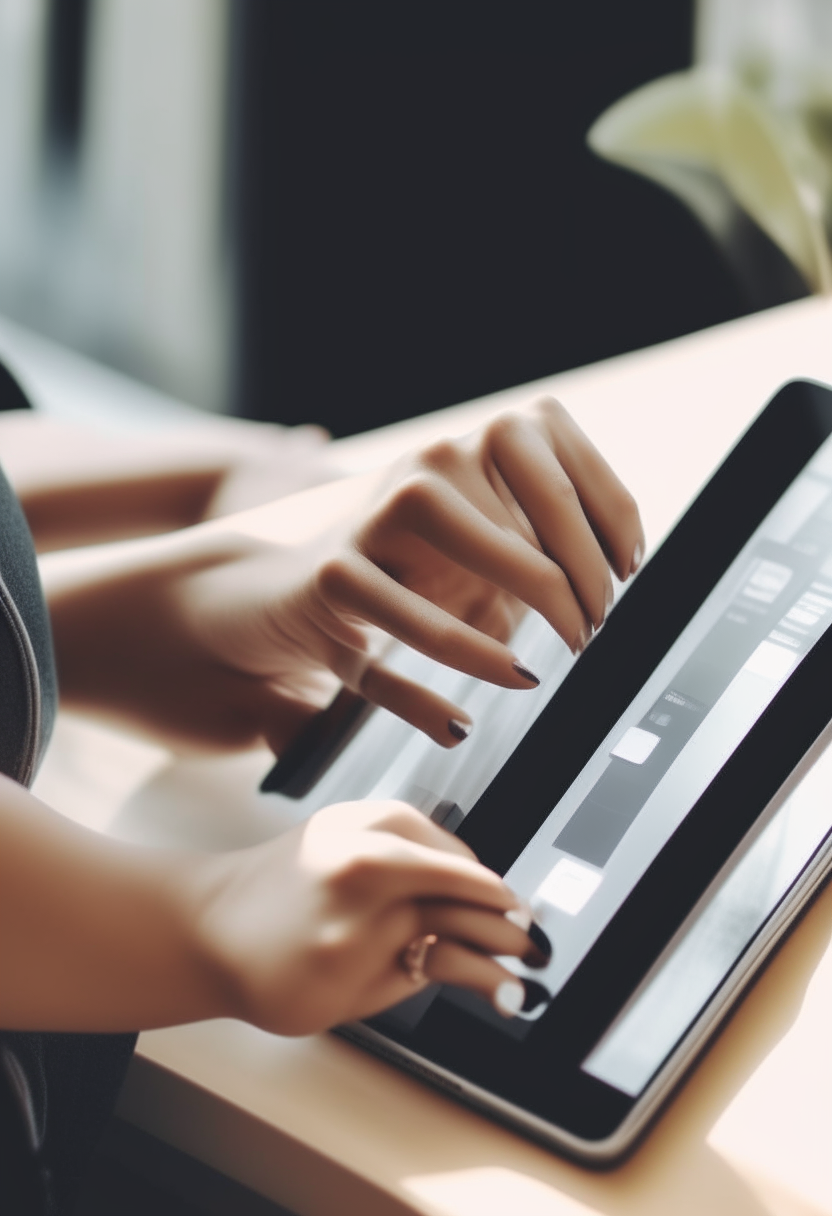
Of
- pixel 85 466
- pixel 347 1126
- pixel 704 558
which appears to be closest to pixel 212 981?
pixel 347 1126

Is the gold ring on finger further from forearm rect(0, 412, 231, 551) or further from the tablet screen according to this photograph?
forearm rect(0, 412, 231, 551)

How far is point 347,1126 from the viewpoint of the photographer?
369 millimetres

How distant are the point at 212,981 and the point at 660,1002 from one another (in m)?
0.13

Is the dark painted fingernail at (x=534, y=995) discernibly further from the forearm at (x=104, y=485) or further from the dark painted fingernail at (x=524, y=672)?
the forearm at (x=104, y=485)

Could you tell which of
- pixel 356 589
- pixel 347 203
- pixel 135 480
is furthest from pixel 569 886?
pixel 347 203

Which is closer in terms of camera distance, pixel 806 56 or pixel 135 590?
pixel 135 590

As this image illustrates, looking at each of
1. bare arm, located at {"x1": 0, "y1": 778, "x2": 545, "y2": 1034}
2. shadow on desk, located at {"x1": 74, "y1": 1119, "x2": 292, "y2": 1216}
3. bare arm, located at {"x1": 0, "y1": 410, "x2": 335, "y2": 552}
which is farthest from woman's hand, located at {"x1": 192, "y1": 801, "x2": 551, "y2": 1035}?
bare arm, located at {"x1": 0, "y1": 410, "x2": 335, "y2": 552}

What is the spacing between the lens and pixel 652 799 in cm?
39

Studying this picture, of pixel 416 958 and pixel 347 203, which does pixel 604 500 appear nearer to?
pixel 416 958

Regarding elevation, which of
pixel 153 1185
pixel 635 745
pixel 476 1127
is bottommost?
pixel 153 1185

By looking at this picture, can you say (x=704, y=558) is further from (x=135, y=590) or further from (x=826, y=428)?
(x=135, y=590)

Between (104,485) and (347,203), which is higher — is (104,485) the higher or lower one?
the lower one

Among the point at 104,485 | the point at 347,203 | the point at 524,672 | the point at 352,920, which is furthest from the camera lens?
the point at 347,203

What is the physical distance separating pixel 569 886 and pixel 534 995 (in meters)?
0.04
